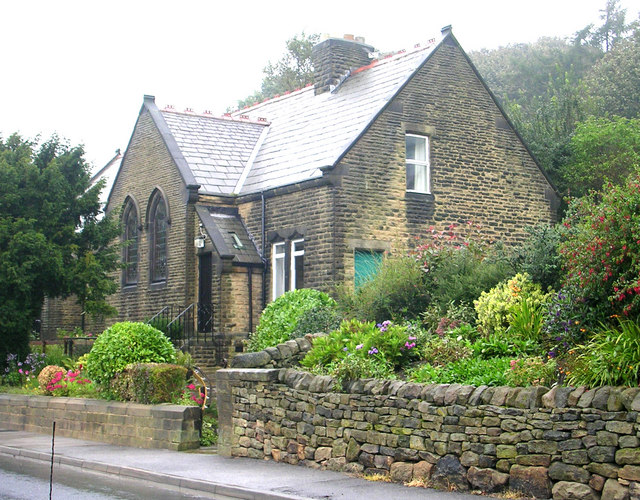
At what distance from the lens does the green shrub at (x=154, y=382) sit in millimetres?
15969

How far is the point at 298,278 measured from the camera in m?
22.7

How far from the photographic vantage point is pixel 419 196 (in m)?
23.2

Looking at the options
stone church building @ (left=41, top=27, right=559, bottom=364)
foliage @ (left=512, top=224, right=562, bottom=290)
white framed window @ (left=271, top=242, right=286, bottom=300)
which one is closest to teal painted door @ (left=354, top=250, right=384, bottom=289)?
stone church building @ (left=41, top=27, right=559, bottom=364)

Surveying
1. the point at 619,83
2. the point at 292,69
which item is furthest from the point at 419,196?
the point at 292,69

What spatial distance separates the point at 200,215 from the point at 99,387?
8.08m


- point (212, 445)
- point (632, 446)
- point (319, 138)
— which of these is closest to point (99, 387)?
point (212, 445)

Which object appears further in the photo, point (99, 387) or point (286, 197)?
point (286, 197)

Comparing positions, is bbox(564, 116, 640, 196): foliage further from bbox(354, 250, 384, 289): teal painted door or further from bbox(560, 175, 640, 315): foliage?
bbox(560, 175, 640, 315): foliage

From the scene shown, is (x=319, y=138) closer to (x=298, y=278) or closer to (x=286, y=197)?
(x=286, y=197)

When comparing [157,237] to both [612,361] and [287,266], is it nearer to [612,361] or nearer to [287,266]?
[287,266]

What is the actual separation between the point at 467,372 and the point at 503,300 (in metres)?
1.99

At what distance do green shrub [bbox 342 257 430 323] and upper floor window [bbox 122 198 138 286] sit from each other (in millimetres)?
13776

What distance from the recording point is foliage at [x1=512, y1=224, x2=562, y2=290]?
43.8 ft

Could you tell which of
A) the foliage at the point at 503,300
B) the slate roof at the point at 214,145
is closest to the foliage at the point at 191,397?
the foliage at the point at 503,300
